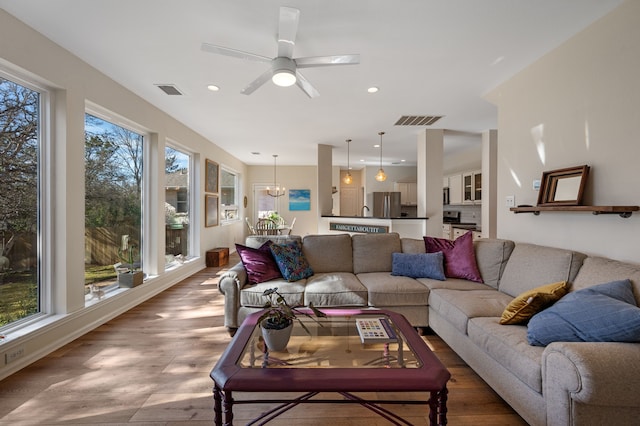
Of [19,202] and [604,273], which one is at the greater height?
[19,202]

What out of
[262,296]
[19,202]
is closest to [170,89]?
[19,202]

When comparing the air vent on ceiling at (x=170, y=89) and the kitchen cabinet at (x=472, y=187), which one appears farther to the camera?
the kitchen cabinet at (x=472, y=187)

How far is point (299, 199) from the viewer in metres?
9.16

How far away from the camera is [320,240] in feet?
11.1

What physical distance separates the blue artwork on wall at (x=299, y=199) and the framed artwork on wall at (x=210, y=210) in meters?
3.16

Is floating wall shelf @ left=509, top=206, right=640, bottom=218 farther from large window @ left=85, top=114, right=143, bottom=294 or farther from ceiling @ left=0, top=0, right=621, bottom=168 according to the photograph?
large window @ left=85, top=114, right=143, bottom=294

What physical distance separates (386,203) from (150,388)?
701 cm

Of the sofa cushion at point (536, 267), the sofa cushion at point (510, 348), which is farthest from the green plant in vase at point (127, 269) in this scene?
the sofa cushion at point (536, 267)

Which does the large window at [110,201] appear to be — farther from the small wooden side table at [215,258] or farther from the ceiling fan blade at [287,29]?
the ceiling fan blade at [287,29]

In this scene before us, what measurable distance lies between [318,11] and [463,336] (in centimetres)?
264

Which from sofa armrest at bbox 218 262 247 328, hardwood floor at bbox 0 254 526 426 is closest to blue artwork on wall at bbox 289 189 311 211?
hardwood floor at bbox 0 254 526 426

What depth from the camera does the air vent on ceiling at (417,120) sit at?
4379mm

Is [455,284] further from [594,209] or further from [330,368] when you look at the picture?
[330,368]

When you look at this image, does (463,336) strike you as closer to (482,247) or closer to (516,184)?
(482,247)
